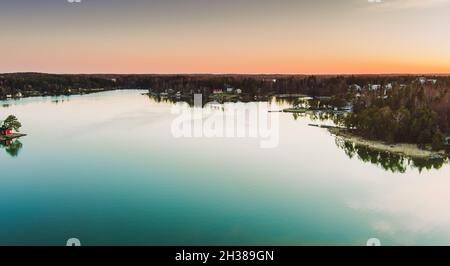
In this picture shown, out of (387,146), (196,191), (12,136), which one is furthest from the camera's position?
(387,146)

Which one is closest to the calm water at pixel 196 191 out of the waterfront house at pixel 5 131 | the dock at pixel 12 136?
the dock at pixel 12 136

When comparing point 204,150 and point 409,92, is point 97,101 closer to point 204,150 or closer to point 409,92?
point 204,150

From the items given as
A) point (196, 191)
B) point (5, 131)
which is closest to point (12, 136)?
point (5, 131)

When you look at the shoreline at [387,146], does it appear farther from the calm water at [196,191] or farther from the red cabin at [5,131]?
the red cabin at [5,131]

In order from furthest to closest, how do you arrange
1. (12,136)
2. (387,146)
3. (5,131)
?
1. (387,146)
2. (5,131)
3. (12,136)

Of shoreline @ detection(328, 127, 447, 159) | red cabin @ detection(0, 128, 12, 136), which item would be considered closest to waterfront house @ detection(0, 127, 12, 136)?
red cabin @ detection(0, 128, 12, 136)

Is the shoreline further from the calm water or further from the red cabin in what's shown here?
the red cabin

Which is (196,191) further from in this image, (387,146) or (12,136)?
(387,146)
